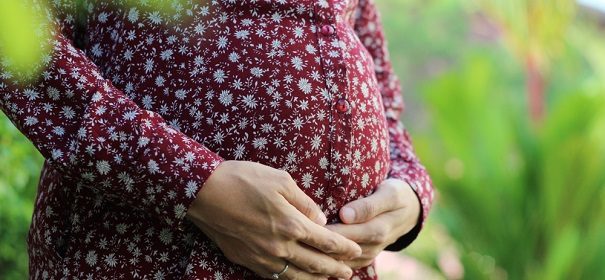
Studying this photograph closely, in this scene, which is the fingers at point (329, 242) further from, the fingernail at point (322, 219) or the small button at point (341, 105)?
the small button at point (341, 105)

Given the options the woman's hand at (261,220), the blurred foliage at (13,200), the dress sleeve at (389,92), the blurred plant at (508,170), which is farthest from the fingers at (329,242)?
the blurred plant at (508,170)

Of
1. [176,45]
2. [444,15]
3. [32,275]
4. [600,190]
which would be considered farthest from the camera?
[444,15]

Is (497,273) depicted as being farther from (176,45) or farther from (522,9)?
(176,45)

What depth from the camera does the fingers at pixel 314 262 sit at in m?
1.10

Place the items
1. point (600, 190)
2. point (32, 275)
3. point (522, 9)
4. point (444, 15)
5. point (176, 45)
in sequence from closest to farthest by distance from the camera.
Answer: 1. point (176, 45)
2. point (32, 275)
3. point (600, 190)
4. point (522, 9)
5. point (444, 15)

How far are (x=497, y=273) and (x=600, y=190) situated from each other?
22.0 inches

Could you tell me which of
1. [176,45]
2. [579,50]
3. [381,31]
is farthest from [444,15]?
[176,45]

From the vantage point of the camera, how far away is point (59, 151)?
1060 mm

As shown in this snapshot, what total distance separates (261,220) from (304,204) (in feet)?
0.23

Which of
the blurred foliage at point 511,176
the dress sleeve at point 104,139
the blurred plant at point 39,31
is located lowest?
the blurred foliage at point 511,176

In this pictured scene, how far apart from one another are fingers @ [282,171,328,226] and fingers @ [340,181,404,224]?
→ 64mm

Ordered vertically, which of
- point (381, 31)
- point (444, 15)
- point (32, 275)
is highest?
point (381, 31)

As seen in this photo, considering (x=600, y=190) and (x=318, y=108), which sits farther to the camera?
(x=600, y=190)

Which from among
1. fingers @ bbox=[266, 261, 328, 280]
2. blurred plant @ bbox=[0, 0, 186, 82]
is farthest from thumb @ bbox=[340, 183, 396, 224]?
blurred plant @ bbox=[0, 0, 186, 82]
